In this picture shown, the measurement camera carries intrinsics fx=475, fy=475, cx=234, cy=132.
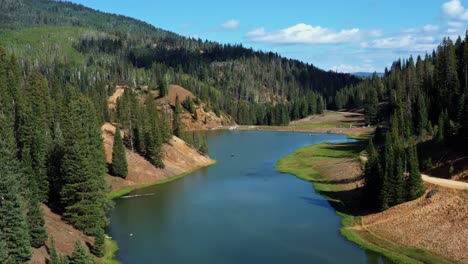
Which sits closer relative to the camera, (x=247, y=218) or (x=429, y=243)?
(x=429, y=243)

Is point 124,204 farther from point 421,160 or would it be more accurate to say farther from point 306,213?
point 421,160

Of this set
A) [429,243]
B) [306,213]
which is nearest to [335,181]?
[306,213]

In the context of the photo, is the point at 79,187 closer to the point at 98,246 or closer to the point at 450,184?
the point at 98,246

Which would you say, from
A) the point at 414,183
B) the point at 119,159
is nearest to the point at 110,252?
the point at 119,159

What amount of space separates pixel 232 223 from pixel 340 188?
98.7 ft

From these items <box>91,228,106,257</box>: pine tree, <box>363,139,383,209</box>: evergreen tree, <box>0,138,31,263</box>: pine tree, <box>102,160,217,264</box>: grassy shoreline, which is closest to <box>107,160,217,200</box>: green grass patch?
<box>102,160,217,264</box>: grassy shoreline

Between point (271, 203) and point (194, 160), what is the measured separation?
45898 millimetres

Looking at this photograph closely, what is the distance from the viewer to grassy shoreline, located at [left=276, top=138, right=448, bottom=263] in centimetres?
5734

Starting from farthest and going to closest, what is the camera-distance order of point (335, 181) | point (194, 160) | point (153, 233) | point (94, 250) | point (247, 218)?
point (194, 160) → point (335, 181) → point (247, 218) → point (153, 233) → point (94, 250)

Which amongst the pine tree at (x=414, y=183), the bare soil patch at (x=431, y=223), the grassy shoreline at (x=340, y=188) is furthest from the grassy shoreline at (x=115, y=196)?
the pine tree at (x=414, y=183)

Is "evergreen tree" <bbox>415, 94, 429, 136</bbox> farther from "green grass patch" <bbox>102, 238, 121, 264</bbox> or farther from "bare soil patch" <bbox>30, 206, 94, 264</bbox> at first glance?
"bare soil patch" <bbox>30, 206, 94, 264</bbox>

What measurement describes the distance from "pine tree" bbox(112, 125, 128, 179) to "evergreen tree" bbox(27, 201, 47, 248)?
155ft

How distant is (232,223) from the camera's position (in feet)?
236

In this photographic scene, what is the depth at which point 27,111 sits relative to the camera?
84.5 meters
